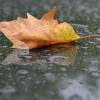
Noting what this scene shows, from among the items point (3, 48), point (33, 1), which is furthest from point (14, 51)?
point (33, 1)

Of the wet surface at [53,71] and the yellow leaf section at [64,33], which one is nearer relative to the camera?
the wet surface at [53,71]

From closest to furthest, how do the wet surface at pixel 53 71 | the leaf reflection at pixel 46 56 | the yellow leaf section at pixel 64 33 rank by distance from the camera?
the wet surface at pixel 53 71, the leaf reflection at pixel 46 56, the yellow leaf section at pixel 64 33

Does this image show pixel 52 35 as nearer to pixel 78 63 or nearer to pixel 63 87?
pixel 78 63

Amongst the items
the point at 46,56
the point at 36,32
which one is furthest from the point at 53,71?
the point at 36,32

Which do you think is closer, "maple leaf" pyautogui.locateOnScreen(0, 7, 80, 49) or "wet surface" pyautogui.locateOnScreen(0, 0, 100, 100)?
"wet surface" pyautogui.locateOnScreen(0, 0, 100, 100)

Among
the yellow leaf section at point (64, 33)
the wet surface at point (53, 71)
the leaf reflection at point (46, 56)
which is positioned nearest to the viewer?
the wet surface at point (53, 71)

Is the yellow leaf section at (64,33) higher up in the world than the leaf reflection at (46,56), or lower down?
higher up

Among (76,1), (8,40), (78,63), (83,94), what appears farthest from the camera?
(76,1)
